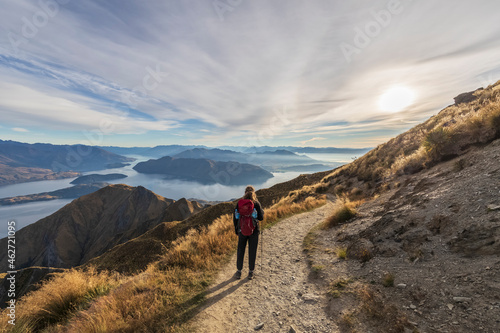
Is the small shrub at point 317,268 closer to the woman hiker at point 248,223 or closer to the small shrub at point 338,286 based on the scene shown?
the small shrub at point 338,286

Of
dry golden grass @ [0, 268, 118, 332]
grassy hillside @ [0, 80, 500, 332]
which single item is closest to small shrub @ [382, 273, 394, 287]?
grassy hillside @ [0, 80, 500, 332]

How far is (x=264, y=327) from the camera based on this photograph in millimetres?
4309

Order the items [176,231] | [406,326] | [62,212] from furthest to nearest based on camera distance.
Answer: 1. [62,212]
2. [176,231]
3. [406,326]

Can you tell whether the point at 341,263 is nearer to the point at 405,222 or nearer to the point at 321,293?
the point at 321,293

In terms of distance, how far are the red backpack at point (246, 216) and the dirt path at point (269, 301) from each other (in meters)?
1.62

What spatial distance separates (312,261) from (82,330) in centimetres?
644

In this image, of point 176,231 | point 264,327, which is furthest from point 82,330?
point 176,231

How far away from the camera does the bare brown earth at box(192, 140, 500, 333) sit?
3.53 meters

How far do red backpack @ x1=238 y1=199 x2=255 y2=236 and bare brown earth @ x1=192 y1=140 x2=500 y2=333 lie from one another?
5.33 feet

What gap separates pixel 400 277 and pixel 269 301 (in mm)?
3231

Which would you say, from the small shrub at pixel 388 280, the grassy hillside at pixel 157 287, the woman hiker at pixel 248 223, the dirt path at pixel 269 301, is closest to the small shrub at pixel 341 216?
the grassy hillside at pixel 157 287

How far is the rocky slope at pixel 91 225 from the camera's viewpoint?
72.0m

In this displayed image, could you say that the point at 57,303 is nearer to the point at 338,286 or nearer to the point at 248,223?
the point at 248,223

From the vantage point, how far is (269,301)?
16.9 feet
